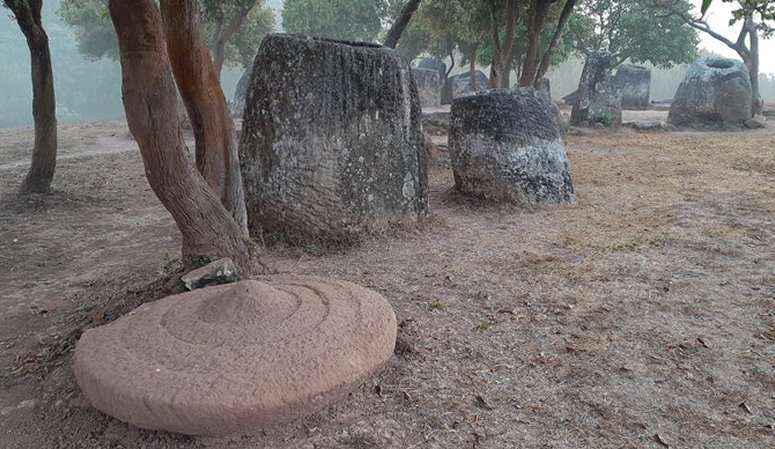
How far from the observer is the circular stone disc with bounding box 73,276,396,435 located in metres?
2.19

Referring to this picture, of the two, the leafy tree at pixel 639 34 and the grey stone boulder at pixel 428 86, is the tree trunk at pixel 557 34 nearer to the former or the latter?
the grey stone boulder at pixel 428 86

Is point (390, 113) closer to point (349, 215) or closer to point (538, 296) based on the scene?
point (349, 215)

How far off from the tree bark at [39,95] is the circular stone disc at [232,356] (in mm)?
5166

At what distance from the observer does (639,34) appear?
2477 cm

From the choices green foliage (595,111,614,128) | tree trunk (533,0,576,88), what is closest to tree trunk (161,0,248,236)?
tree trunk (533,0,576,88)

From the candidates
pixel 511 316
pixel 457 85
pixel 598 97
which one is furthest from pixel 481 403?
pixel 457 85

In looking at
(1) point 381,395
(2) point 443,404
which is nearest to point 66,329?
(1) point 381,395

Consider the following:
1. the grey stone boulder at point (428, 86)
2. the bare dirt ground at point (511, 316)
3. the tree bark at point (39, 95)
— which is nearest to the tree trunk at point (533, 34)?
the bare dirt ground at point (511, 316)

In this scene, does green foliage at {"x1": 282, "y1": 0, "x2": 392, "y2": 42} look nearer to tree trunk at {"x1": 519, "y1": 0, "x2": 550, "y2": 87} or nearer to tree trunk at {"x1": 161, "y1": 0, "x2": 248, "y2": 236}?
tree trunk at {"x1": 519, "y1": 0, "x2": 550, "y2": 87}

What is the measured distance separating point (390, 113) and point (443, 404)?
3.01m

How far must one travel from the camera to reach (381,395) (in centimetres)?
260

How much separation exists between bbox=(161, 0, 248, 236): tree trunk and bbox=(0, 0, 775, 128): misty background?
137ft

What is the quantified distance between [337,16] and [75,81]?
42207mm

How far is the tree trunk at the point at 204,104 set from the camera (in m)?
3.88
